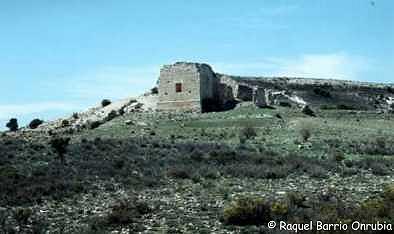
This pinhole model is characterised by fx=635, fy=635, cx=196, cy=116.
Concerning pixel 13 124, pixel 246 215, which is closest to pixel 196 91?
pixel 13 124

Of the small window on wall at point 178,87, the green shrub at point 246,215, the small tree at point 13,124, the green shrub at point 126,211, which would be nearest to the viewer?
the green shrub at point 246,215

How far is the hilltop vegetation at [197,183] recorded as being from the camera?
15.6 m

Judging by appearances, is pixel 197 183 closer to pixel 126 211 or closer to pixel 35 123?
pixel 126 211

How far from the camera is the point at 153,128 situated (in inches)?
2074

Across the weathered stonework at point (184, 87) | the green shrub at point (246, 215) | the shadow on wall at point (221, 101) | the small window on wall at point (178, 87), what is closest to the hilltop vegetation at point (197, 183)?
the green shrub at point (246, 215)

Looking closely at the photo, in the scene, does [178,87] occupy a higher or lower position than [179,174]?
higher

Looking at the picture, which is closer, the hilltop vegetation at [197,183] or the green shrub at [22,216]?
the hilltop vegetation at [197,183]

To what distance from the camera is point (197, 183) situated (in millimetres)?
→ 23016

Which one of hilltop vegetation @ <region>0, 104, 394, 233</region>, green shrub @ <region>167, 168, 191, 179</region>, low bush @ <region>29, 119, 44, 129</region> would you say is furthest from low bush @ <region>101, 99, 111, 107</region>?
green shrub @ <region>167, 168, 191, 179</region>

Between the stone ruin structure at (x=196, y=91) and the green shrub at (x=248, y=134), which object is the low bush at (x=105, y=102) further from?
the green shrub at (x=248, y=134)

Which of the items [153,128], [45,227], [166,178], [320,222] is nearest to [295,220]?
[320,222]

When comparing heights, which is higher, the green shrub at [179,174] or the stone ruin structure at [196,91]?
the stone ruin structure at [196,91]

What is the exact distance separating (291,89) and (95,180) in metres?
58.3

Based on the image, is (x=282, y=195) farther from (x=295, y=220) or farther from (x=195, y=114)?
(x=195, y=114)
